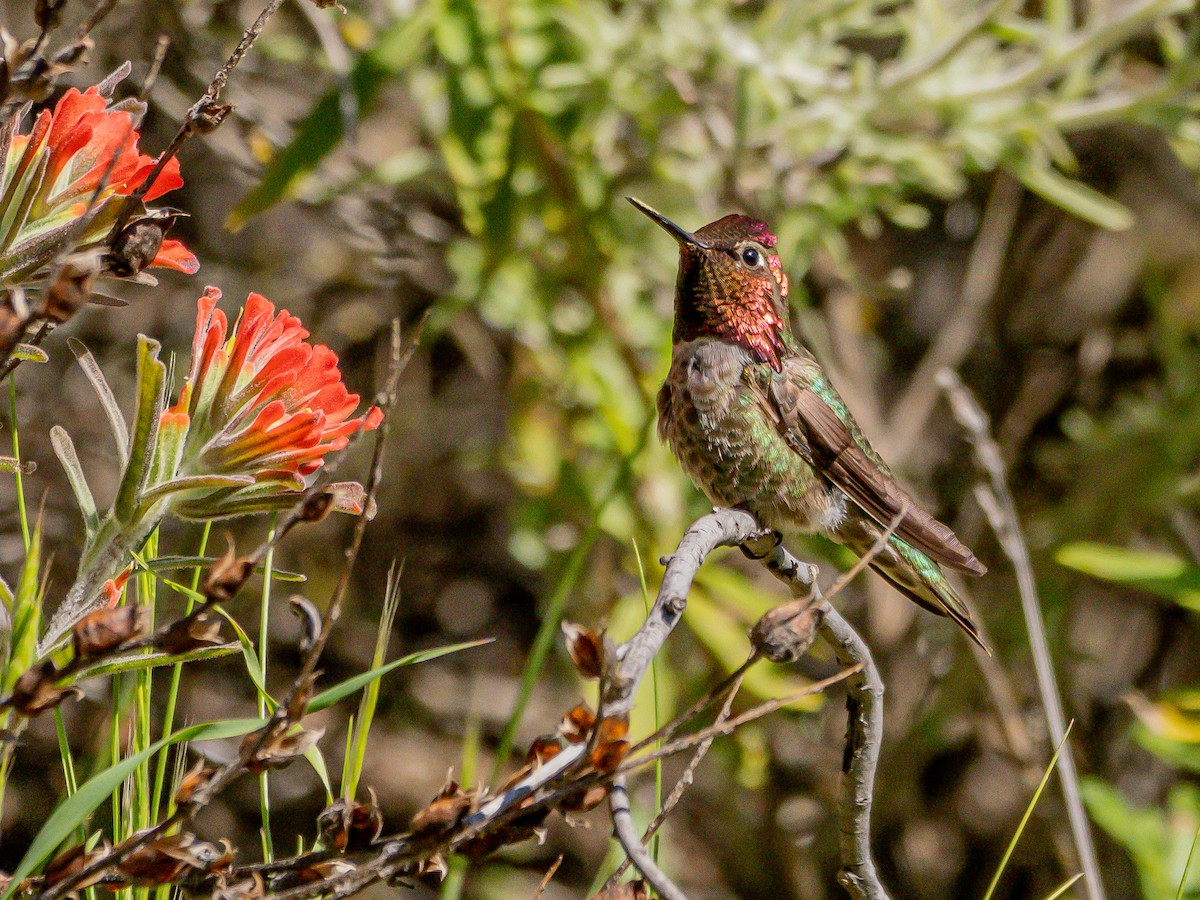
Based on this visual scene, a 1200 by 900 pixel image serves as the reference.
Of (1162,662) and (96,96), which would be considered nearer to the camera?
(96,96)

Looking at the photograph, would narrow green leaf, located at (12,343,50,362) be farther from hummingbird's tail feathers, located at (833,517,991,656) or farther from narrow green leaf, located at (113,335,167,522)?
hummingbird's tail feathers, located at (833,517,991,656)

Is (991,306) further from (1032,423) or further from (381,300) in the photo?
(381,300)

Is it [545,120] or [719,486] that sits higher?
[545,120]

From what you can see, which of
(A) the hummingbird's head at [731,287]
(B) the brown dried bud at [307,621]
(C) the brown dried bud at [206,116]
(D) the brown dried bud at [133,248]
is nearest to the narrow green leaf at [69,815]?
(B) the brown dried bud at [307,621]

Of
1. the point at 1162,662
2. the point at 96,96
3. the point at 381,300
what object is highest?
the point at 96,96

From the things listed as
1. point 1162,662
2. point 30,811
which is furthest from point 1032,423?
point 30,811

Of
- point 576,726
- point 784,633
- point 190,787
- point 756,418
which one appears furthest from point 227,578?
point 756,418

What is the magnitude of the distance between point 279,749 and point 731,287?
4.74 ft

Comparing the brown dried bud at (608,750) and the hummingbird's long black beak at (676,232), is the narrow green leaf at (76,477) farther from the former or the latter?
the hummingbird's long black beak at (676,232)

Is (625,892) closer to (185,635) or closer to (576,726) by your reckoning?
(576,726)

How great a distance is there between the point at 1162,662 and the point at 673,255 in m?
2.39

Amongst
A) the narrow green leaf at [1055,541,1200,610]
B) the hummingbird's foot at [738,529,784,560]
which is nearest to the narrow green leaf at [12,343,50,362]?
the hummingbird's foot at [738,529,784,560]

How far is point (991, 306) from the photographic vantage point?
14.0 ft

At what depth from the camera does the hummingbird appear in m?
2.07
